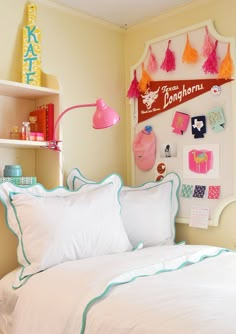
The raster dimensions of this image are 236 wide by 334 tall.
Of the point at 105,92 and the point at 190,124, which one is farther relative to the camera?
the point at 105,92

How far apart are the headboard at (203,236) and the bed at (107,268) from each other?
0.53ft

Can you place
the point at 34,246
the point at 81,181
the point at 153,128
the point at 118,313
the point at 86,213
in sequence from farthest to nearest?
1. the point at 153,128
2. the point at 81,181
3. the point at 86,213
4. the point at 34,246
5. the point at 118,313

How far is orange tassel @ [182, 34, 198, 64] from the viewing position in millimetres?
2412

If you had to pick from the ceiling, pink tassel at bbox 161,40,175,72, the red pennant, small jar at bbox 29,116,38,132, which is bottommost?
small jar at bbox 29,116,38,132

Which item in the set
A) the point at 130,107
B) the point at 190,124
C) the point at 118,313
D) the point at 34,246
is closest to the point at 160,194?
the point at 190,124

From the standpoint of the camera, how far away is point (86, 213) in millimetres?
1922

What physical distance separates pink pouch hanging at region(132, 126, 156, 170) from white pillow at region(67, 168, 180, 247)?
201mm

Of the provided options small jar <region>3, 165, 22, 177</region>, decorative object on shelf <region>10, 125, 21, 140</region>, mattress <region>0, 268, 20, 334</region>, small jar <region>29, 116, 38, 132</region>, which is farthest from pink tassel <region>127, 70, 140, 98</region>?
mattress <region>0, 268, 20, 334</region>

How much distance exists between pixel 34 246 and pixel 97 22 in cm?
165

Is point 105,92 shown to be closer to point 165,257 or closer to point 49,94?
point 49,94

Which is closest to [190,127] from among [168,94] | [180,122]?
[180,122]

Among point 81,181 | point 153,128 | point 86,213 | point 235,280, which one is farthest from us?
point 153,128

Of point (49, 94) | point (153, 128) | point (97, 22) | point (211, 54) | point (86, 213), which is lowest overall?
point (86, 213)

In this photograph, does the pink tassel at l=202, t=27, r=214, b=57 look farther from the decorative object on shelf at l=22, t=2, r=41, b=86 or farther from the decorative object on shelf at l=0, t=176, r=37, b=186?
the decorative object on shelf at l=0, t=176, r=37, b=186
